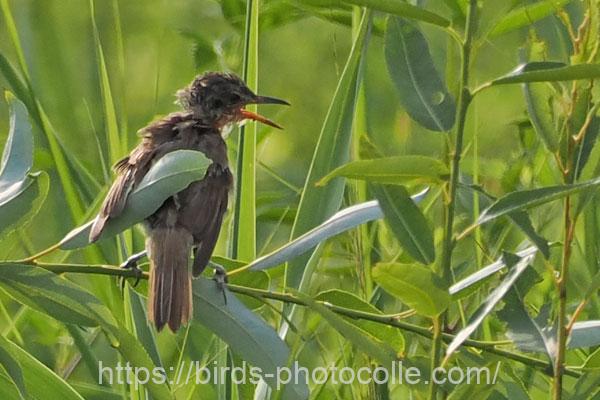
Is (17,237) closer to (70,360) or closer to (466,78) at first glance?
(70,360)

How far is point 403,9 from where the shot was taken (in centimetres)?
223

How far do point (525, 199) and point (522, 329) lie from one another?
318 millimetres

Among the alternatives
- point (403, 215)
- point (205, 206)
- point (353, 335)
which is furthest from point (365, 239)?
point (353, 335)

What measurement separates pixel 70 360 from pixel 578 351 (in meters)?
1.70

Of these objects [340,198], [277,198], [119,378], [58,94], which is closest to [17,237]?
[119,378]

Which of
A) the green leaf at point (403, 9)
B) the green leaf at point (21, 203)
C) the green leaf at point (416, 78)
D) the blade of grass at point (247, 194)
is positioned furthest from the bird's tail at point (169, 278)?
the green leaf at point (403, 9)

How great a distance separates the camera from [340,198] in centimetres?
328

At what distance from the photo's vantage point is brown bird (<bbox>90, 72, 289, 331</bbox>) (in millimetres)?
3062

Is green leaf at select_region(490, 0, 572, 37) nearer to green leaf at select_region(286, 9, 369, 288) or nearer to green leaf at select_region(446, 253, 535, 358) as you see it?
green leaf at select_region(286, 9, 369, 288)

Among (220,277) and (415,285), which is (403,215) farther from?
(220,277)

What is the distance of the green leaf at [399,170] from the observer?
2215 mm

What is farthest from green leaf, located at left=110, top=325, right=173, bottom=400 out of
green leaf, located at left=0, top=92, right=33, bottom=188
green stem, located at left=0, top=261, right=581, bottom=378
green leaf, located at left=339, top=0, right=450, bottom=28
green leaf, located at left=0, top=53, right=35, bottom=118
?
green leaf, located at left=0, top=53, right=35, bottom=118

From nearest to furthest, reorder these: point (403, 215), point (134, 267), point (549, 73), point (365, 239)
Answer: point (549, 73)
point (403, 215)
point (134, 267)
point (365, 239)

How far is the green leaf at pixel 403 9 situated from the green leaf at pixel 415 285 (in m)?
0.38
